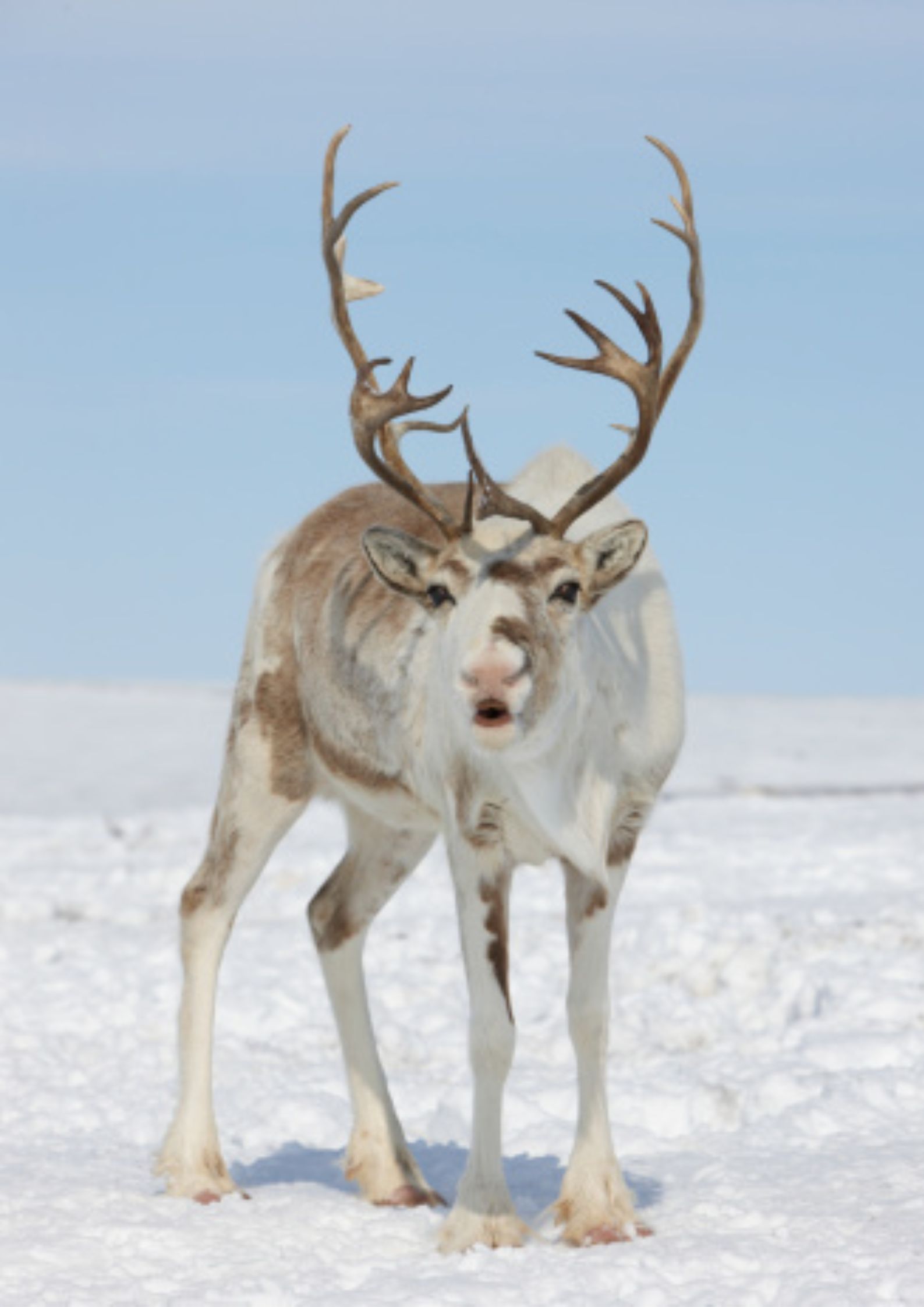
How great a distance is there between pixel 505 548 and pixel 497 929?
113cm

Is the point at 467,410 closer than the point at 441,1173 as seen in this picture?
Yes

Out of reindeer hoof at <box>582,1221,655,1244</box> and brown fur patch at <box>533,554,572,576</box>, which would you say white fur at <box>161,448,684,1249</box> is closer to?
reindeer hoof at <box>582,1221,655,1244</box>

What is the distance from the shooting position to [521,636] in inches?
238

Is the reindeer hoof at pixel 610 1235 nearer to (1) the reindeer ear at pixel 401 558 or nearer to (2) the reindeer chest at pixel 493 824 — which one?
(2) the reindeer chest at pixel 493 824

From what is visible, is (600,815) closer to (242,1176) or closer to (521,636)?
(521,636)

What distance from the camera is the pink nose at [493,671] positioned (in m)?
5.92

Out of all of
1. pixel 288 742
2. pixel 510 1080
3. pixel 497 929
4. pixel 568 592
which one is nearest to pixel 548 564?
pixel 568 592

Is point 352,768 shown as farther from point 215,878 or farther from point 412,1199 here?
point 412,1199

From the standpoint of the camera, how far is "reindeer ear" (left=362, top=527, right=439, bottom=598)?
650 cm

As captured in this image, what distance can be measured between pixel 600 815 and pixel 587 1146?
39.8 inches

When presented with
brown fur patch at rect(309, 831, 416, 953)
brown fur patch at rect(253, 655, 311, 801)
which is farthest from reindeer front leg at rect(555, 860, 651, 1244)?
brown fur patch at rect(253, 655, 311, 801)

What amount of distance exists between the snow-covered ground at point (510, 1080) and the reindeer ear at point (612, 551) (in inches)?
77.0

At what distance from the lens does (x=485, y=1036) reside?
6512 mm

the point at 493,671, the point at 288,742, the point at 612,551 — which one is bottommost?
the point at 288,742
